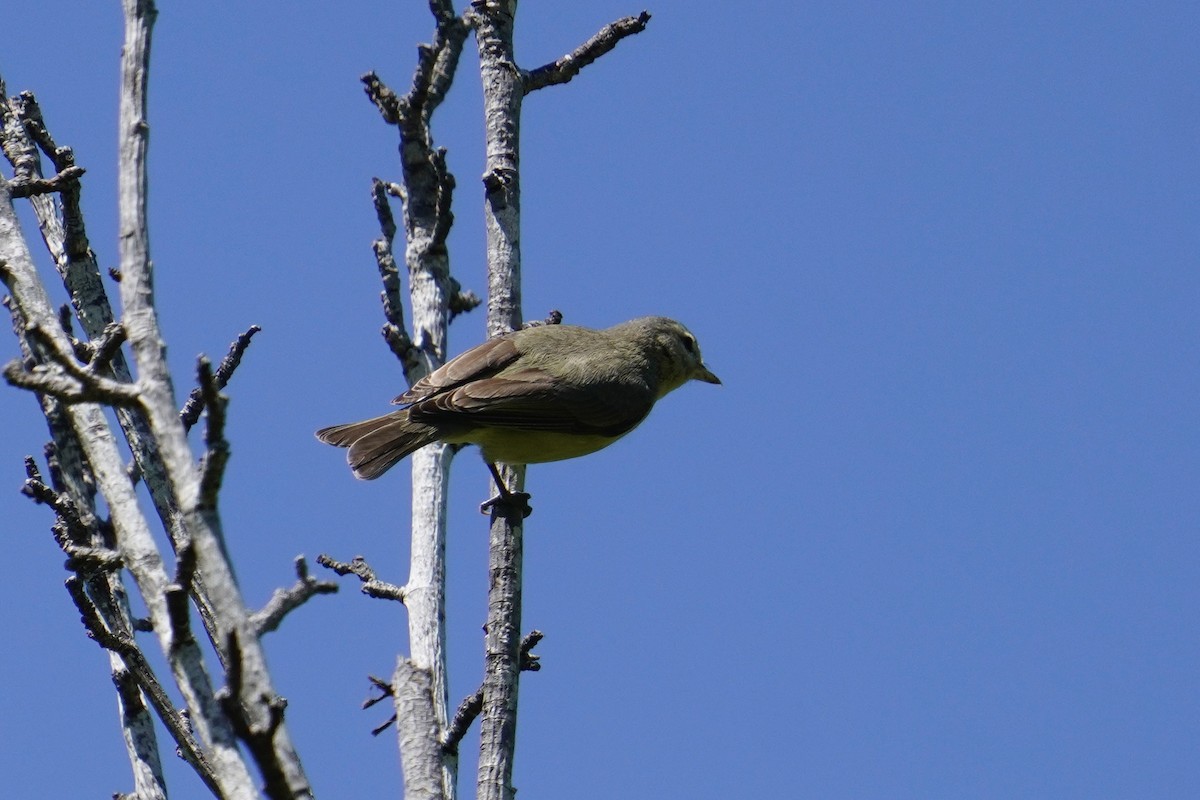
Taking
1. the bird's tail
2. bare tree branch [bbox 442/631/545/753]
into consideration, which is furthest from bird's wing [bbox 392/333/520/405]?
bare tree branch [bbox 442/631/545/753]

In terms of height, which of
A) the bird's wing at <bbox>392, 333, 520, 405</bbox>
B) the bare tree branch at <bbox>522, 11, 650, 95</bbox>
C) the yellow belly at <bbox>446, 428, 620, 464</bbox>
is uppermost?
the bare tree branch at <bbox>522, 11, 650, 95</bbox>

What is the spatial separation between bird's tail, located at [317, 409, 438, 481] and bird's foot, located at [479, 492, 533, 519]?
467 mm

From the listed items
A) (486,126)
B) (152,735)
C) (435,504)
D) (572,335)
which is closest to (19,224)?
(152,735)

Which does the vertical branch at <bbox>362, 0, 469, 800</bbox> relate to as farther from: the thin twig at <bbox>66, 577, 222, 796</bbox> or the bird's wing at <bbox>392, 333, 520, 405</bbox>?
the thin twig at <bbox>66, 577, 222, 796</bbox>

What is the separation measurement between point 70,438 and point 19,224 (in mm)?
1439

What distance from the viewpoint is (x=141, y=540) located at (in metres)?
2.89

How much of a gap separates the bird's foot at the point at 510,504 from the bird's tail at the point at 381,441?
467 millimetres

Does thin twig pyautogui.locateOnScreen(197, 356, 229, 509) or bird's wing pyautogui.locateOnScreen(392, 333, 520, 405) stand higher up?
bird's wing pyautogui.locateOnScreen(392, 333, 520, 405)

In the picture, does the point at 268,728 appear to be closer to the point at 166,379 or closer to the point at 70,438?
the point at 166,379

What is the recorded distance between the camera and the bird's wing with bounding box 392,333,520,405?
6.82 meters

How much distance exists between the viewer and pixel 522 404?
7.28 metres

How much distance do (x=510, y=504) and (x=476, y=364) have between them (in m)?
1.24

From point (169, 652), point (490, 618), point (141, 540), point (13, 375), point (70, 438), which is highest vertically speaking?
point (70, 438)

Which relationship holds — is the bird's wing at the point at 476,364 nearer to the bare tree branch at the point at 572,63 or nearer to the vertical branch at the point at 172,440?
the bare tree branch at the point at 572,63
